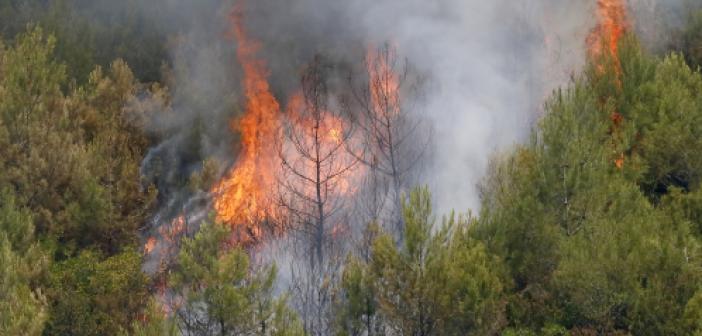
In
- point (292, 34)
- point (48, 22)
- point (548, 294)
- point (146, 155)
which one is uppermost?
point (48, 22)

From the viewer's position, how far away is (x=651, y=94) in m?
21.6

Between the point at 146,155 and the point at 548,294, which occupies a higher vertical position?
the point at 146,155

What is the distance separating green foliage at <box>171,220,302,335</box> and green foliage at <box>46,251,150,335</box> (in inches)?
89.6

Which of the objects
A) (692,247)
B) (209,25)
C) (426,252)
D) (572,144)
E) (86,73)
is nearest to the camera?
(426,252)

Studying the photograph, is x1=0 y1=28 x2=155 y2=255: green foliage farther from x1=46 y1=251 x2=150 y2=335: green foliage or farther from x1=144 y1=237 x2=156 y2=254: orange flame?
x1=46 y1=251 x2=150 y2=335: green foliage

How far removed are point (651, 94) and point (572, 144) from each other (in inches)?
235

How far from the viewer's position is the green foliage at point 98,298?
50.9 ft

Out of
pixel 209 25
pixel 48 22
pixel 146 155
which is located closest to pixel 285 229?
pixel 146 155

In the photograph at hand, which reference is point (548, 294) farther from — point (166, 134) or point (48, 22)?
point (48, 22)

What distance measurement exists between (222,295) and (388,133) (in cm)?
920

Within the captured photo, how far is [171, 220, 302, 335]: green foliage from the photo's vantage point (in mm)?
13391

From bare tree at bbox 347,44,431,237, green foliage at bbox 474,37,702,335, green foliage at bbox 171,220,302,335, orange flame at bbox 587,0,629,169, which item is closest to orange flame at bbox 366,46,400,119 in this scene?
bare tree at bbox 347,44,431,237

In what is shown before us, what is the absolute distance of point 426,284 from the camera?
13.4 meters

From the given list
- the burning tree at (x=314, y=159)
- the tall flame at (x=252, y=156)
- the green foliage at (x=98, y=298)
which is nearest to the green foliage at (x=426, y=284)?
the green foliage at (x=98, y=298)
